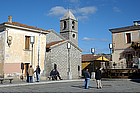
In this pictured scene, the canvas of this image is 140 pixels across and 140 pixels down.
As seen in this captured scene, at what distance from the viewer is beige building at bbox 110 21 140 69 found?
8.12m

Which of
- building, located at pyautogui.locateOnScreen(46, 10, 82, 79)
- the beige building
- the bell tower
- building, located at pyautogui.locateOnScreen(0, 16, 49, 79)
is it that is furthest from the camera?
the bell tower

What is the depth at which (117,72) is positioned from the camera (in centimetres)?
701

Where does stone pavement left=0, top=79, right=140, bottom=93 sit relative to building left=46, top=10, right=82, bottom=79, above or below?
below

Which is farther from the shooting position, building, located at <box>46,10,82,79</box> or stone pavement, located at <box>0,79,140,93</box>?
building, located at <box>46,10,82,79</box>

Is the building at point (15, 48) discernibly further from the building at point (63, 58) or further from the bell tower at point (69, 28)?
the bell tower at point (69, 28)

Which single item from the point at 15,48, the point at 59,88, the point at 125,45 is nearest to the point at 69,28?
the point at 125,45

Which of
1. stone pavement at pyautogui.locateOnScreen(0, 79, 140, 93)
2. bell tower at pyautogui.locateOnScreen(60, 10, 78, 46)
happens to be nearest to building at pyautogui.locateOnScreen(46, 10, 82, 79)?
stone pavement at pyautogui.locateOnScreen(0, 79, 140, 93)

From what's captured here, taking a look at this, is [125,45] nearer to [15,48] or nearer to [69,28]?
[15,48]

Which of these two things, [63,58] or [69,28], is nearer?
[63,58]

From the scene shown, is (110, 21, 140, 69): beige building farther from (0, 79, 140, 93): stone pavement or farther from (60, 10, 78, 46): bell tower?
(60, 10, 78, 46): bell tower

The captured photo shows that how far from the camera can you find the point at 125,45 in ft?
28.8
